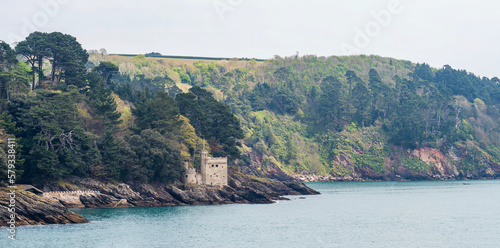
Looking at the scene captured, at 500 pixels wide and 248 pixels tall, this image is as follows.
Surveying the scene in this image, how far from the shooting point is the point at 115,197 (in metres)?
94.3

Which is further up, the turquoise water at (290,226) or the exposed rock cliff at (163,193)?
the exposed rock cliff at (163,193)

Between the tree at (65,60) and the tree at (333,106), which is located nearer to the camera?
the tree at (65,60)

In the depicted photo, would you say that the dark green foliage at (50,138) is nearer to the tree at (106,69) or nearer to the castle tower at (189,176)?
the castle tower at (189,176)

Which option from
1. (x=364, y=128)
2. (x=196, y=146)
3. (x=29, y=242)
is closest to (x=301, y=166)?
(x=364, y=128)

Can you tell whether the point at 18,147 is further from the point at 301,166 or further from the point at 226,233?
the point at 301,166

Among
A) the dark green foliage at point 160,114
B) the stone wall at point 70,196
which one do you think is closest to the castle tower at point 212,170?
the dark green foliage at point 160,114

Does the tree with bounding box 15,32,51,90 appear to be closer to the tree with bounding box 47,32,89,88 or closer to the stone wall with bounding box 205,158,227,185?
the tree with bounding box 47,32,89,88

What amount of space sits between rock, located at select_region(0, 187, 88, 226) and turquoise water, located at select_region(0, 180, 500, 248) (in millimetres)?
2151

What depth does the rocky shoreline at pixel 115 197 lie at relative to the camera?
72875mm

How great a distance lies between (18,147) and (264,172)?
9148 centimetres

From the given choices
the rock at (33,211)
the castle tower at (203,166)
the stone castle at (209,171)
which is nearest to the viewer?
→ the rock at (33,211)

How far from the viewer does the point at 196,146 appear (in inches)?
4449

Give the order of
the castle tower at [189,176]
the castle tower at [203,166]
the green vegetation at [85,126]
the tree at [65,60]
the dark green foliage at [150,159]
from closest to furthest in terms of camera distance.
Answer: the green vegetation at [85,126], the dark green foliage at [150,159], the castle tower at [189,176], the castle tower at [203,166], the tree at [65,60]

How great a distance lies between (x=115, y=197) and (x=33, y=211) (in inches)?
873
